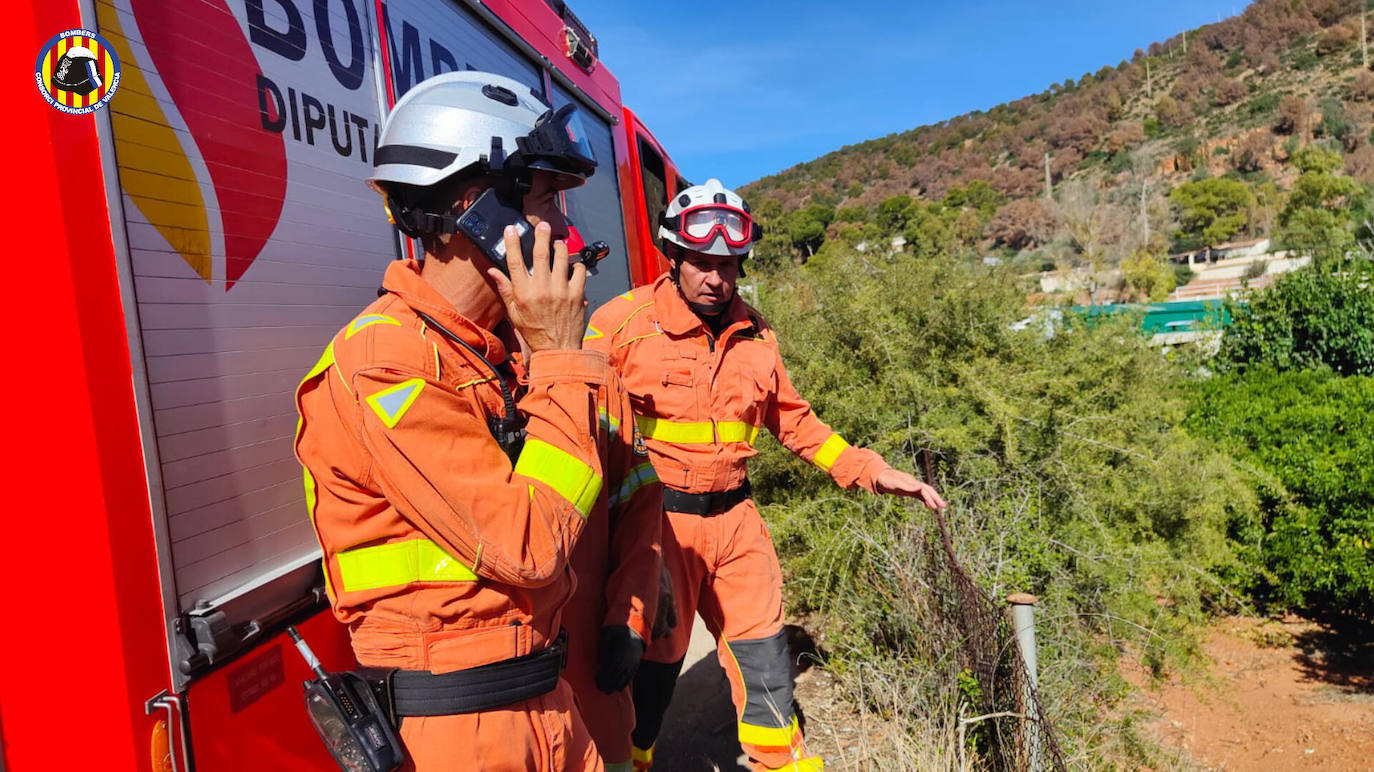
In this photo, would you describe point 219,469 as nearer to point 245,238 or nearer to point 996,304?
point 245,238

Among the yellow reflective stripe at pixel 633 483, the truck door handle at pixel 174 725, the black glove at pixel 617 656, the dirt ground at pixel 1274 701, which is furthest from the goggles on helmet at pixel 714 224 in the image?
the dirt ground at pixel 1274 701

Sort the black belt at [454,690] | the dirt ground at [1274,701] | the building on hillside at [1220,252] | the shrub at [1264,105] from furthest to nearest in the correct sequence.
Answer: the shrub at [1264,105] < the building on hillside at [1220,252] < the dirt ground at [1274,701] < the black belt at [454,690]

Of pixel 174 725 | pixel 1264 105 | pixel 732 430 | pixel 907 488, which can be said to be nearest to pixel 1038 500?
pixel 907 488

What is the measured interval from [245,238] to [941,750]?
8.49 feet

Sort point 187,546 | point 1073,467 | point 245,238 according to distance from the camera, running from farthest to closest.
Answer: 1. point 1073,467
2. point 245,238
3. point 187,546

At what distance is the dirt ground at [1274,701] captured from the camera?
4301mm

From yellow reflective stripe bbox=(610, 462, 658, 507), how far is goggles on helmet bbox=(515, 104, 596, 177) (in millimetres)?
846

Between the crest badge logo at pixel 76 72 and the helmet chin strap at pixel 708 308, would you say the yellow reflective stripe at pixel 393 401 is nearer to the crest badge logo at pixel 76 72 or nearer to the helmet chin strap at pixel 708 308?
the crest badge logo at pixel 76 72

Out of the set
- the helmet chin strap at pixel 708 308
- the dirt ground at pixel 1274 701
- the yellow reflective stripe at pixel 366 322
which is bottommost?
the dirt ground at pixel 1274 701

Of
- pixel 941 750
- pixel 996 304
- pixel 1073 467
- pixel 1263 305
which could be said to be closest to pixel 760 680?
pixel 941 750

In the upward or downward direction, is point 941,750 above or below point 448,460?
below

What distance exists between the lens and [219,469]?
4.70ft

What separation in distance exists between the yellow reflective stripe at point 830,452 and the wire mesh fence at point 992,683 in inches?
17.4

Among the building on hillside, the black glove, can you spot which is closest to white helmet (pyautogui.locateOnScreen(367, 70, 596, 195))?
the black glove
